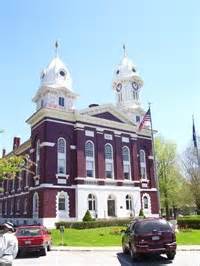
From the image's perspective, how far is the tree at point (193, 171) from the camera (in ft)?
180

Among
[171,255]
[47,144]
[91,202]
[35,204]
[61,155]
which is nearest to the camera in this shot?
[171,255]

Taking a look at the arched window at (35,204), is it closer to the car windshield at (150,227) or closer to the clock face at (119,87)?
the clock face at (119,87)

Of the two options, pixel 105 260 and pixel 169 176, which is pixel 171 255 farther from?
pixel 169 176

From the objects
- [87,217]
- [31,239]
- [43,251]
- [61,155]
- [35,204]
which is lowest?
[43,251]

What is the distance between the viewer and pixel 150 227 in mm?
15602

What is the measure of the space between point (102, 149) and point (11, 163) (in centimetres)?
2530

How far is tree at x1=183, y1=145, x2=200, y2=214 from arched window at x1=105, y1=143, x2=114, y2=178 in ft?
51.8

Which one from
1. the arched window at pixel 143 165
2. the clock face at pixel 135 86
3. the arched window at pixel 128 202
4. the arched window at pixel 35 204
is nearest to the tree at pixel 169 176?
the arched window at pixel 143 165

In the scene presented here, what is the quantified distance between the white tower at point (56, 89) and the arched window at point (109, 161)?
7214 mm

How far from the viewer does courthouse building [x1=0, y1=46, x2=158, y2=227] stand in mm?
41562

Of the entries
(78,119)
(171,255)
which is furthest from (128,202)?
(171,255)

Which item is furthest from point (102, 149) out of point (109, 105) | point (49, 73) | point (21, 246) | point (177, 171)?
point (21, 246)

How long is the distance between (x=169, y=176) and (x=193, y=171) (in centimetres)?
A: 580

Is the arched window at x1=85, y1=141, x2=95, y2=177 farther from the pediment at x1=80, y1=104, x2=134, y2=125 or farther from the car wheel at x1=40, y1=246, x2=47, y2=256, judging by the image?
the car wheel at x1=40, y1=246, x2=47, y2=256
